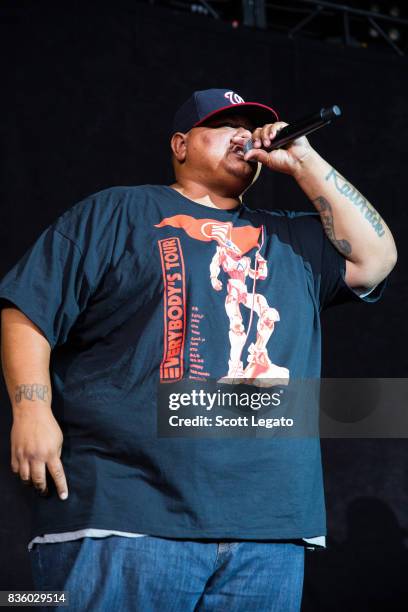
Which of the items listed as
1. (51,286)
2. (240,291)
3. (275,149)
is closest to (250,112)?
(275,149)

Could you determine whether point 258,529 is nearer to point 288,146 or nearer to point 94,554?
point 94,554

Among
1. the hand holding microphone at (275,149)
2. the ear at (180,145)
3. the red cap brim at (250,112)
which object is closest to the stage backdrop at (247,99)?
the ear at (180,145)

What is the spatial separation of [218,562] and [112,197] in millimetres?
650

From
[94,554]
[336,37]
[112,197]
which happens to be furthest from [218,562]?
[336,37]

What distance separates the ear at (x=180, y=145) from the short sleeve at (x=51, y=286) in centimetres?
36

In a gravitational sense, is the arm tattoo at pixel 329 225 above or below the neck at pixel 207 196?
below

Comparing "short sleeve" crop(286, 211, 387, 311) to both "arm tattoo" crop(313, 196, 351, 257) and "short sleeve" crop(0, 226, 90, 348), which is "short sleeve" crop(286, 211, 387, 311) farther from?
"short sleeve" crop(0, 226, 90, 348)

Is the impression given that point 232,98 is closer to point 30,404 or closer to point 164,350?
point 164,350

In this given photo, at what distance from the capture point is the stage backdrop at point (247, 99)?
92.0 inches

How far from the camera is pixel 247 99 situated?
263 centimetres

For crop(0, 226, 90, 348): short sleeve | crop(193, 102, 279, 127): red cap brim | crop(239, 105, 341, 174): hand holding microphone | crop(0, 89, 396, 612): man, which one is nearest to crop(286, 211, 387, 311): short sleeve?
crop(0, 89, 396, 612): man

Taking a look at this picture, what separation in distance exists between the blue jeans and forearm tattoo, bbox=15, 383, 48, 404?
0.74ft

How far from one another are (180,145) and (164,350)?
528mm

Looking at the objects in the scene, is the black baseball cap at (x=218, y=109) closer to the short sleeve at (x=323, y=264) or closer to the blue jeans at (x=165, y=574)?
the short sleeve at (x=323, y=264)
